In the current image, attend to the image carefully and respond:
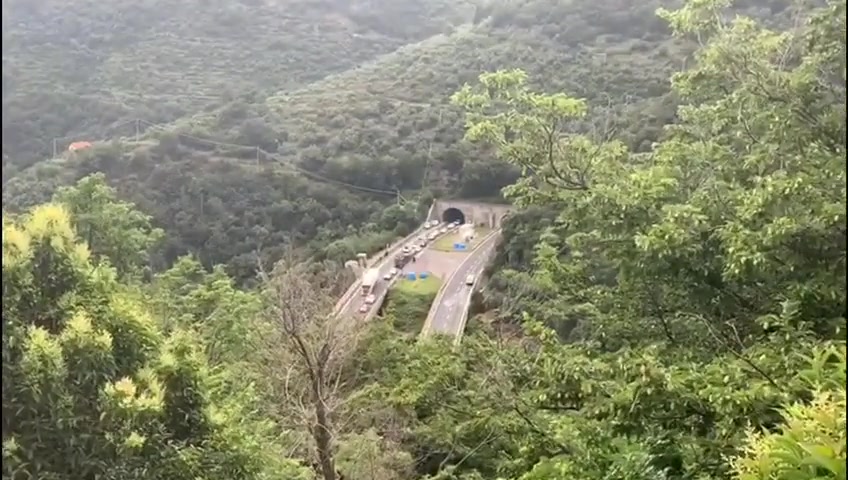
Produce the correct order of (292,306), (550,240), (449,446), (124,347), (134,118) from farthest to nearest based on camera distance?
(134,118)
(550,240)
(449,446)
(292,306)
(124,347)

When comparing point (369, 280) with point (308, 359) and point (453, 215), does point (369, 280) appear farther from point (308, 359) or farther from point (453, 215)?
point (308, 359)

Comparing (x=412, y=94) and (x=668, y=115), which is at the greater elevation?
(x=668, y=115)

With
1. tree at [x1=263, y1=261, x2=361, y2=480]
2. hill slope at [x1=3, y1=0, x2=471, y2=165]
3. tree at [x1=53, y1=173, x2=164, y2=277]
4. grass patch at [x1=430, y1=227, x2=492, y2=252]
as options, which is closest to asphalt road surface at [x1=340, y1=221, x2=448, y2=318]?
grass patch at [x1=430, y1=227, x2=492, y2=252]

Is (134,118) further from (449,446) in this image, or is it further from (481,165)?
(449,446)

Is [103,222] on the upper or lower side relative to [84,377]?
lower

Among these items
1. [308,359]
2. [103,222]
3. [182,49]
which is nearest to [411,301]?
[103,222]

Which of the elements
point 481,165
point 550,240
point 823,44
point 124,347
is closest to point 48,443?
point 124,347

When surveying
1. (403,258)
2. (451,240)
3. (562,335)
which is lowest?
(451,240)
